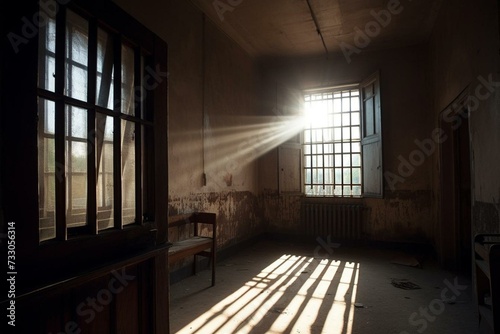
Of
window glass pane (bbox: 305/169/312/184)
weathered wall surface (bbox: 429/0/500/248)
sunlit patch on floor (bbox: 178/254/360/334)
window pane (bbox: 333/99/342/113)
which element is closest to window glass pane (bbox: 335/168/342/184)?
window glass pane (bbox: 305/169/312/184)

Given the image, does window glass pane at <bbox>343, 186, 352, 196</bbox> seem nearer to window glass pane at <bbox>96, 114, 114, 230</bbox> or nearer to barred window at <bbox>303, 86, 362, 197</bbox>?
barred window at <bbox>303, 86, 362, 197</bbox>

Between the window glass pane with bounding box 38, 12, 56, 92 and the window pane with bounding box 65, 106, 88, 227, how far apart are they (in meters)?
0.13

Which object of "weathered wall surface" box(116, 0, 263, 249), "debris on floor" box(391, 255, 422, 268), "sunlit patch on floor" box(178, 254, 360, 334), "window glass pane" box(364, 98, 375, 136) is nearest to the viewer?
"sunlit patch on floor" box(178, 254, 360, 334)

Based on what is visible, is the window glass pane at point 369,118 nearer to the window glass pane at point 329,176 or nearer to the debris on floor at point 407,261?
the window glass pane at point 329,176

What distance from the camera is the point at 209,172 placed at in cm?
419

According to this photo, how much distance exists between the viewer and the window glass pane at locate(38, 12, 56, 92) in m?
1.14

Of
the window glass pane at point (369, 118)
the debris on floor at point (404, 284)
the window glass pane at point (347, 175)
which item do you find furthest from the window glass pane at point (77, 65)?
the window glass pane at point (347, 175)

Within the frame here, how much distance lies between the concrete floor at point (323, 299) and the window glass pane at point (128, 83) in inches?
71.2

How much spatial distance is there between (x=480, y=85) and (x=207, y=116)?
10.1 feet

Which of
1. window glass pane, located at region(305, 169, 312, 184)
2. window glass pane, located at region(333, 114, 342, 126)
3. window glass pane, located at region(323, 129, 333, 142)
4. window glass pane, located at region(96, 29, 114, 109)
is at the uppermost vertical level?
window glass pane, located at region(333, 114, 342, 126)

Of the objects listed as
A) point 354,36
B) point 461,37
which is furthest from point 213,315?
point 354,36

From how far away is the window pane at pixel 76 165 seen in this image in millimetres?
1230

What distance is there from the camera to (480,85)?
2.42 meters

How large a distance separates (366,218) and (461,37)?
3211mm
